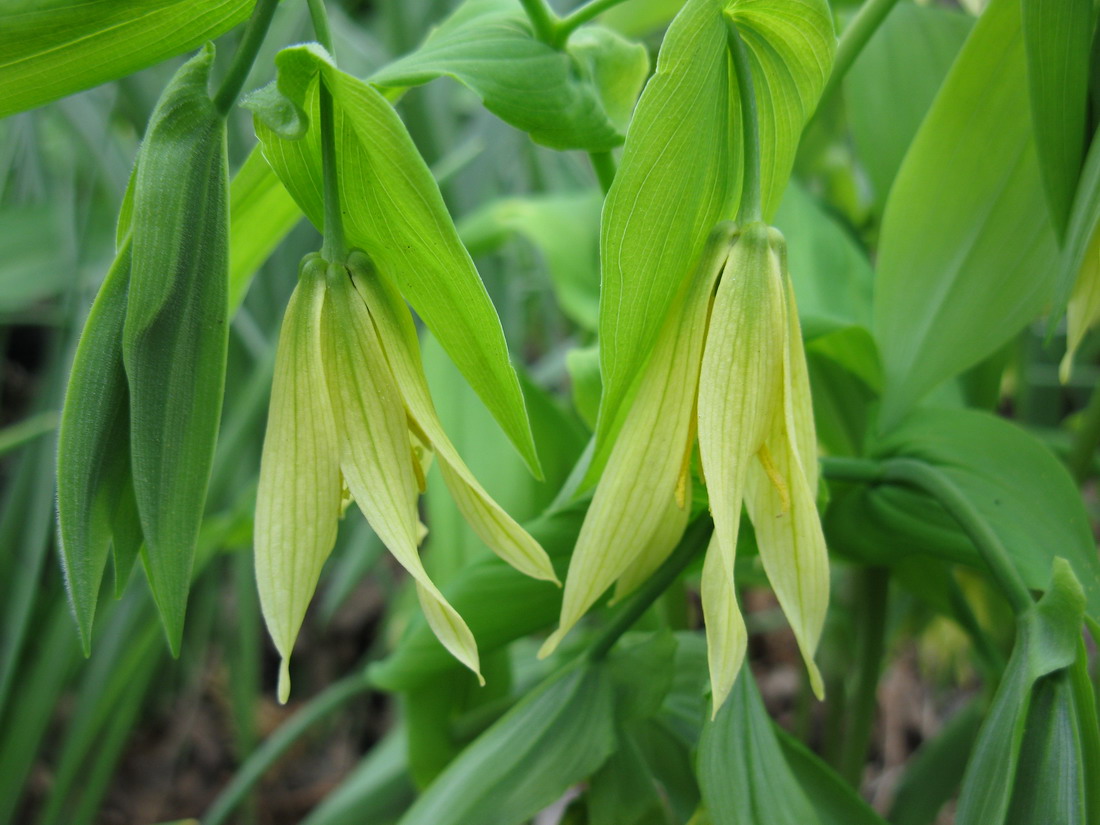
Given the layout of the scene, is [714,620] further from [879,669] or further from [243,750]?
[243,750]

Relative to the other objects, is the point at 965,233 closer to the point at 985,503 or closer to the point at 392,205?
the point at 985,503

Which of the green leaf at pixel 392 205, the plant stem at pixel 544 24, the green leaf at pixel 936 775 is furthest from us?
the green leaf at pixel 936 775

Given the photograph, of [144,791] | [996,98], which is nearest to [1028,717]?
[996,98]

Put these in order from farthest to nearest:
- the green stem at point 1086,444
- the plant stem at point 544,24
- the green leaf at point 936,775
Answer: the green leaf at point 936,775
the green stem at point 1086,444
the plant stem at point 544,24

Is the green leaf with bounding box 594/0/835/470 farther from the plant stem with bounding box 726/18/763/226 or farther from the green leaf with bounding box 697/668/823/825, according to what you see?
the green leaf with bounding box 697/668/823/825

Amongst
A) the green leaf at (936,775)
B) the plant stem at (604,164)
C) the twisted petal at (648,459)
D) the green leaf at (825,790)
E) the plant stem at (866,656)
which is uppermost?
the plant stem at (604,164)

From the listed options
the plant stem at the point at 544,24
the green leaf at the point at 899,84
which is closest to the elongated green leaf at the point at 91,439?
the plant stem at the point at 544,24

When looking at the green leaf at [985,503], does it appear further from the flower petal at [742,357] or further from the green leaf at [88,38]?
the green leaf at [88,38]
